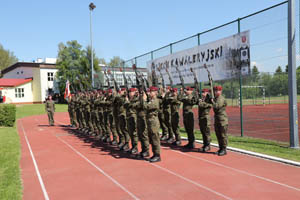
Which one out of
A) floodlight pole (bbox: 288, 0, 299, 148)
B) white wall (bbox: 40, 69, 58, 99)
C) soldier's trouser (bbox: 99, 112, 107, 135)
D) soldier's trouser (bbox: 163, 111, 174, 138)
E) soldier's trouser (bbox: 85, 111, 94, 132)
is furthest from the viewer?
white wall (bbox: 40, 69, 58, 99)

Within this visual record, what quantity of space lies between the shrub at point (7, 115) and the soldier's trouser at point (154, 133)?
1129 cm

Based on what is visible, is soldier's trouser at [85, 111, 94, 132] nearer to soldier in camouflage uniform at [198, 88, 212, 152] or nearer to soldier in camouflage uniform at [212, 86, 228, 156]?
soldier in camouflage uniform at [198, 88, 212, 152]

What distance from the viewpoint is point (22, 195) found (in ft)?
15.1

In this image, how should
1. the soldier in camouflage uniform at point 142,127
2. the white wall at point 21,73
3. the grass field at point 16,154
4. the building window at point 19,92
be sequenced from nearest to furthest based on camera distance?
the grass field at point 16,154, the soldier in camouflage uniform at point 142,127, the building window at point 19,92, the white wall at point 21,73

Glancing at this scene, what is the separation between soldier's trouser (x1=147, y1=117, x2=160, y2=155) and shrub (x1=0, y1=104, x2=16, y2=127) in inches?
444

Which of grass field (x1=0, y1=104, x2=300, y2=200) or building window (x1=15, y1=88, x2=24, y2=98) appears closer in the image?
grass field (x1=0, y1=104, x2=300, y2=200)

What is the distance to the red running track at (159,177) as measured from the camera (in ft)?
14.7

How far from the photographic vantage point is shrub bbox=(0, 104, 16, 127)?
14.6 meters

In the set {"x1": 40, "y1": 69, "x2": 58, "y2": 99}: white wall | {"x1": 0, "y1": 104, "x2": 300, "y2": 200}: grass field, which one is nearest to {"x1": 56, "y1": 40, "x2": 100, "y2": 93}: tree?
{"x1": 40, "y1": 69, "x2": 58, "y2": 99}: white wall

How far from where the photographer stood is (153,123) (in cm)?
651

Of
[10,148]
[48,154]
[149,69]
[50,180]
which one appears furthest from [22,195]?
[149,69]

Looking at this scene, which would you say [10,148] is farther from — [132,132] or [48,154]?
[132,132]

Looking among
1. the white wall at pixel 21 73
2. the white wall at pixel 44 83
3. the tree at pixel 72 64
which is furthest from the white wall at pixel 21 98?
the tree at pixel 72 64

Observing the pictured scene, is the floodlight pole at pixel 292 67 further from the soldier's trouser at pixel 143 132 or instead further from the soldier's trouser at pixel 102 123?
the soldier's trouser at pixel 102 123
